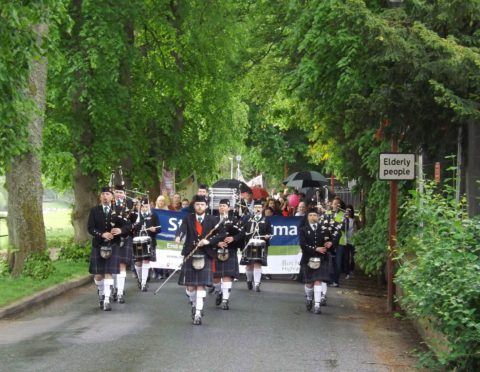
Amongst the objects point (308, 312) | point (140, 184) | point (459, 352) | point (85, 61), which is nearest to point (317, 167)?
point (140, 184)

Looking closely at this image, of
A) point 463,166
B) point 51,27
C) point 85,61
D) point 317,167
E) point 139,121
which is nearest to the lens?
point 51,27

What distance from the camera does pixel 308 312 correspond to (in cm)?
1627

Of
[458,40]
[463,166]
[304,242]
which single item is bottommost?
[304,242]

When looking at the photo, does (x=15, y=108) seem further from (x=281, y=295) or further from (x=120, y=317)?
(x=281, y=295)

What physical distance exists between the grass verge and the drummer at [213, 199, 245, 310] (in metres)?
2.97

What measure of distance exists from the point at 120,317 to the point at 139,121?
45.3 feet

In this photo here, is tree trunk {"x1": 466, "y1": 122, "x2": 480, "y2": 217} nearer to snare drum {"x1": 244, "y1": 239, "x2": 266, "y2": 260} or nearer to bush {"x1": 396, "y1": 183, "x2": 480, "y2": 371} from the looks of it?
snare drum {"x1": 244, "y1": 239, "x2": 266, "y2": 260}

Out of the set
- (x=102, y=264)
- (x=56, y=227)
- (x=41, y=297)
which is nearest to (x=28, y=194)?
(x=41, y=297)

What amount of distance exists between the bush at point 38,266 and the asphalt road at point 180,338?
147cm

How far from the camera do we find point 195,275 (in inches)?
575

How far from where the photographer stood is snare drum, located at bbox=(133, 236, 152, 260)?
64.1ft

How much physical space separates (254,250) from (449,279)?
10.8 m

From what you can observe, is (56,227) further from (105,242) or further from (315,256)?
(315,256)

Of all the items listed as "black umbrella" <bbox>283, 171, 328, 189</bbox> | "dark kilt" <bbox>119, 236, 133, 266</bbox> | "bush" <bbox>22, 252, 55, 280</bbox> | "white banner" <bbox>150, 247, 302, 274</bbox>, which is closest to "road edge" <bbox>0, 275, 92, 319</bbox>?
"bush" <bbox>22, 252, 55, 280</bbox>
